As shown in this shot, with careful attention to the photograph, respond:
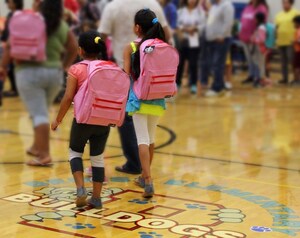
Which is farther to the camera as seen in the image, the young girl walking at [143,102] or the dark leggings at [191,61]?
the dark leggings at [191,61]

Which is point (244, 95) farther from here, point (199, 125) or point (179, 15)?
point (199, 125)

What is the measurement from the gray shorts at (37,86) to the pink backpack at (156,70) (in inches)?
56.5

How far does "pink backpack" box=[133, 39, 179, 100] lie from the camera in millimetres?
6219

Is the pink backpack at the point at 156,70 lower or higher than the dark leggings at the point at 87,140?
higher

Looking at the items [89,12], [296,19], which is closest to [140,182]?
[89,12]

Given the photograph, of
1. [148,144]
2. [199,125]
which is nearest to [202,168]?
[148,144]

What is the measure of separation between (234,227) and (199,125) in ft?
16.4

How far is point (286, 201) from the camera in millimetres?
6332

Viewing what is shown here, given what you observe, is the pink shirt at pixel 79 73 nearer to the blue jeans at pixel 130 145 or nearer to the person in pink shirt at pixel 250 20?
the blue jeans at pixel 130 145

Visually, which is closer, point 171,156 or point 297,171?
point 297,171

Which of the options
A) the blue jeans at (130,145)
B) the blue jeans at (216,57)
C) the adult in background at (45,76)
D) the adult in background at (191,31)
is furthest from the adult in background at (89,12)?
the blue jeans at (130,145)

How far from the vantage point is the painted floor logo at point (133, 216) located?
213 inches

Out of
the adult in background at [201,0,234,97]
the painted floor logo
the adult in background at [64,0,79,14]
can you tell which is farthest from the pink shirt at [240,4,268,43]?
the painted floor logo

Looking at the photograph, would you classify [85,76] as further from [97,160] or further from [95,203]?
[95,203]
